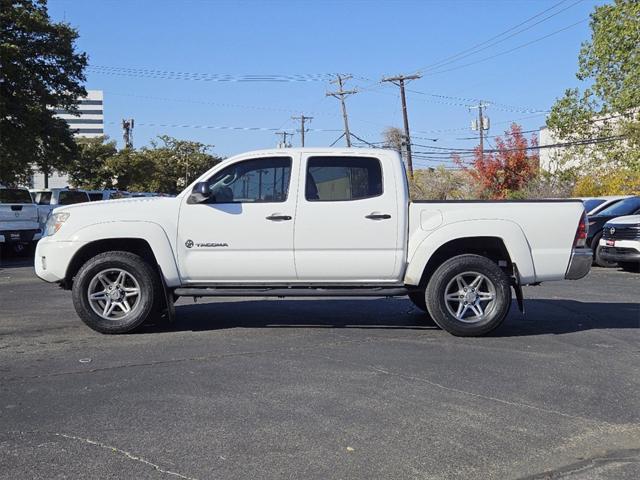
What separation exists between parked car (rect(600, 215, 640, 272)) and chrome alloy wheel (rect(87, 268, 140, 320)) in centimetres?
1094

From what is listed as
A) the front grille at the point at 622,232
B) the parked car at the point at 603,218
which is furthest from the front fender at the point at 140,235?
the parked car at the point at 603,218

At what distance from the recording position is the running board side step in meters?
7.59

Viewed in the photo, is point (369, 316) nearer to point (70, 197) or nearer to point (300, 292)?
point (300, 292)

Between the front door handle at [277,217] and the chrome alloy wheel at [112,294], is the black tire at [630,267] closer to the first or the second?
the front door handle at [277,217]

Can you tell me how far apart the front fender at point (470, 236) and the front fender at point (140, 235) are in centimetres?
259

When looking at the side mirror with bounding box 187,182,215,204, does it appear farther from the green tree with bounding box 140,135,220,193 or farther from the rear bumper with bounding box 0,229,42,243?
the green tree with bounding box 140,135,220,193

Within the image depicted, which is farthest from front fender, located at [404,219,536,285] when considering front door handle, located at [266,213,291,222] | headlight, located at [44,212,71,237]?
headlight, located at [44,212,71,237]

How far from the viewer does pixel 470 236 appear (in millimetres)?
7555

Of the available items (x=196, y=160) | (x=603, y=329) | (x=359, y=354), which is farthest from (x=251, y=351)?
(x=196, y=160)

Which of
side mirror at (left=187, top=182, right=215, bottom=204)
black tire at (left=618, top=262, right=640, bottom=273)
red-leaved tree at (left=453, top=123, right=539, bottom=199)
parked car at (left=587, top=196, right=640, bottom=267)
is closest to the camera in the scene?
side mirror at (left=187, top=182, right=215, bottom=204)

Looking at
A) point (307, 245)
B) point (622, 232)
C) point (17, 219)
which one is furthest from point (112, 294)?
point (17, 219)

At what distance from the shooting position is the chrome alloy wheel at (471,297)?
300 inches

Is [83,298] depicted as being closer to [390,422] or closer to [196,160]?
[390,422]

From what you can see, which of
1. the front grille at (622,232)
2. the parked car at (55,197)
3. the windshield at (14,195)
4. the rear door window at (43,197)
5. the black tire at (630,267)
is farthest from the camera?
the rear door window at (43,197)
